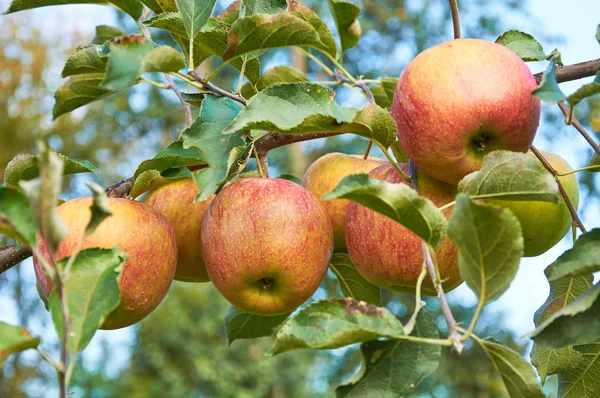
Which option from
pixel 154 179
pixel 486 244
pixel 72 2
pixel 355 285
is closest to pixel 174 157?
pixel 154 179

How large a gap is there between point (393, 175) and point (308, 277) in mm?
155

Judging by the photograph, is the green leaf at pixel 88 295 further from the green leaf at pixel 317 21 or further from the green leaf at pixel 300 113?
the green leaf at pixel 317 21

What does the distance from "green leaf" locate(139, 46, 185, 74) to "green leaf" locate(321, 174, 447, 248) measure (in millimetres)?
210

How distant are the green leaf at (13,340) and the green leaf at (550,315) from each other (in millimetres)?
550

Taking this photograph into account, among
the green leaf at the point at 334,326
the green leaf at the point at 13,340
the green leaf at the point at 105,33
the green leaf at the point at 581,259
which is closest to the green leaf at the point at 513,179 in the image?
the green leaf at the point at 581,259

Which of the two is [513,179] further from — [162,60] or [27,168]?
[27,168]

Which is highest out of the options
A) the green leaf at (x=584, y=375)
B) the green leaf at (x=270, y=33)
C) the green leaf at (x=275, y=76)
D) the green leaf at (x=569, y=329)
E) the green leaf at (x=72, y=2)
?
the green leaf at (x=270, y=33)

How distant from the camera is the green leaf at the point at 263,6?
0.78 meters

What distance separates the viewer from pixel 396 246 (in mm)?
751

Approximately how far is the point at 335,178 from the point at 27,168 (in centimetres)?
40

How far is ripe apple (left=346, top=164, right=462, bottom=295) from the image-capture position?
2.45 ft

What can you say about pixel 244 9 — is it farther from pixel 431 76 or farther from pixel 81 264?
pixel 81 264

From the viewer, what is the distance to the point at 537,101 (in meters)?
0.69

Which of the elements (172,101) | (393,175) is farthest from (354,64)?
(393,175)
